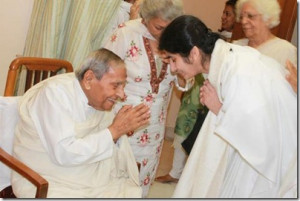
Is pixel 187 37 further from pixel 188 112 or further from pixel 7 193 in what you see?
pixel 188 112

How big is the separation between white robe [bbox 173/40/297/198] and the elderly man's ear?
1.58ft

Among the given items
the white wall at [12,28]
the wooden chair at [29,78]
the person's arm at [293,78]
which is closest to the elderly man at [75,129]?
the wooden chair at [29,78]

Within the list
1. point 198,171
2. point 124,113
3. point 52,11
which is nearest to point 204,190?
point 198,171

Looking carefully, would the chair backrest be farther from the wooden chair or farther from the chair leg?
the chair leg

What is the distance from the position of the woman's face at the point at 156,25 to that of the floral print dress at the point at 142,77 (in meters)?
0.04

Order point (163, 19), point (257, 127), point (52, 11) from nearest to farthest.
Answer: point (257, 127) → point (163, 19) → point (52, 11)

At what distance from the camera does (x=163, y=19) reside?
79.0 inches

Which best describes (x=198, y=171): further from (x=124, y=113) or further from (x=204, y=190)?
(x=124, y=113)

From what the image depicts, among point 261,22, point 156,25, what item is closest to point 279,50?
point 261,22

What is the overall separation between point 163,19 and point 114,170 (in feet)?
2.43

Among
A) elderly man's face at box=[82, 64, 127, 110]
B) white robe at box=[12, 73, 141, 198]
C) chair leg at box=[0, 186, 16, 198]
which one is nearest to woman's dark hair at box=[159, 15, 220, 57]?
elderly man's face at box=[82, 64, 127, 110]

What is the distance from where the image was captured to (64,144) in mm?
1633

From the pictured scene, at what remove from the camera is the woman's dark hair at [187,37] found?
150 centimetres

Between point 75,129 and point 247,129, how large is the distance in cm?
68
